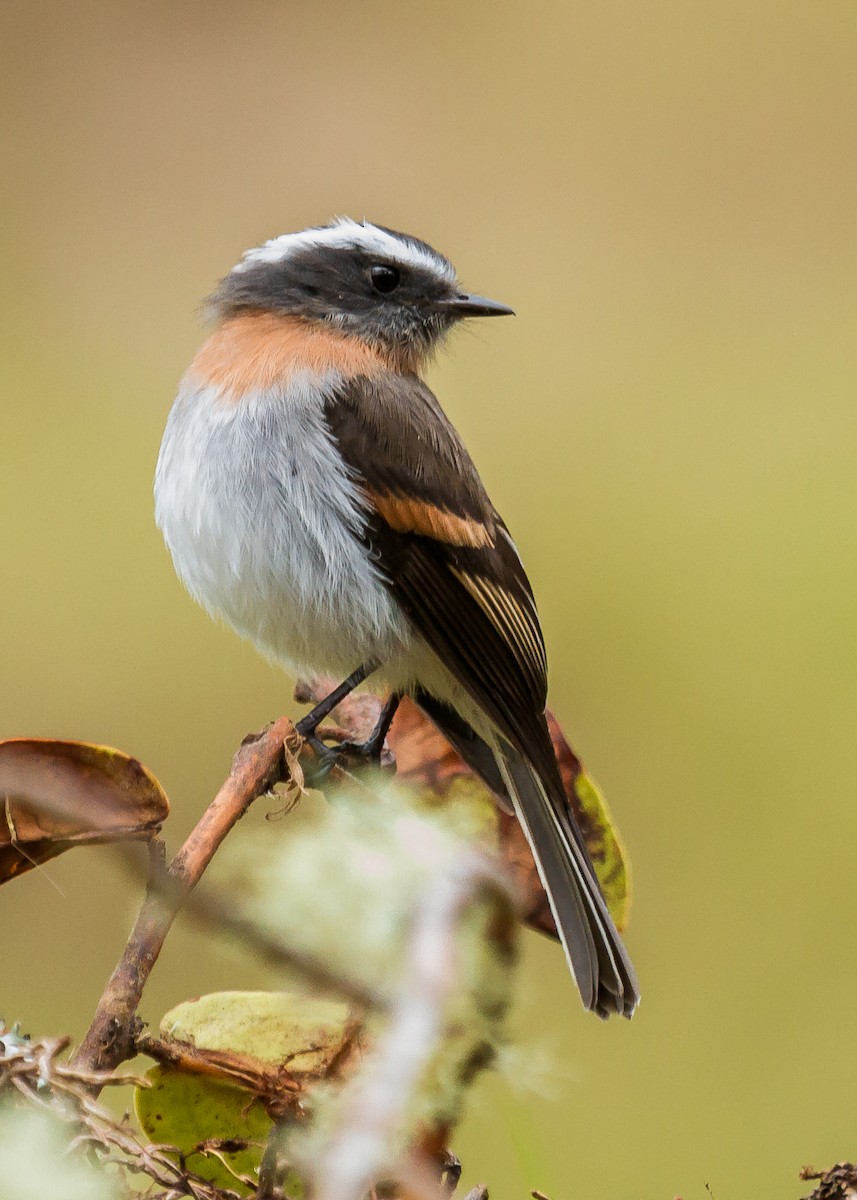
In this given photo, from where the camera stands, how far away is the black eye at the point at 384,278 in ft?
8.23

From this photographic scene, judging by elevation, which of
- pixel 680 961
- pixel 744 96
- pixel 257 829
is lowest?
pixel 680 961

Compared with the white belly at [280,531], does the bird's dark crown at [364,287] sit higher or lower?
higher

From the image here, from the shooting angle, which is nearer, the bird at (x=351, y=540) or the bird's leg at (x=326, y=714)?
the bird's leg at (x=326, y=714)

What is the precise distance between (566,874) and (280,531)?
733mm

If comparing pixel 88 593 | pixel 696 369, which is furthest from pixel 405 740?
pixel 696 369

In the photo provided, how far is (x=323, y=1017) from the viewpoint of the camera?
0.86 m

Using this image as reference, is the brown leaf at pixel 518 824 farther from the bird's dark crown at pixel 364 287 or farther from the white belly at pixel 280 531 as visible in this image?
the bird's dark crown at pixel 364 287

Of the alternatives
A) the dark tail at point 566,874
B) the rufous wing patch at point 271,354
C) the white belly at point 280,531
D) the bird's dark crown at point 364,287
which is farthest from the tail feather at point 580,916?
the bird's dark crown at point 364,287

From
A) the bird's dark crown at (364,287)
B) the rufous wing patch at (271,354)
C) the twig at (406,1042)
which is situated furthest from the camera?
the bird's dark crown at (364,287)

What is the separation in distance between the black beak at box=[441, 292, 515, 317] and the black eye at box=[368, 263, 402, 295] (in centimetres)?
9

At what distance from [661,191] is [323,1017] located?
5.20m

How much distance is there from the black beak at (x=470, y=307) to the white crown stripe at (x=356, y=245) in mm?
43

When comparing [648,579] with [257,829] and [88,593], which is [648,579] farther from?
[257,829]

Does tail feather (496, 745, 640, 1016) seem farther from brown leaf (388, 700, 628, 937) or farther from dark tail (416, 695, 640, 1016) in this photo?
brown leaf (388, 700, 628, 937)
